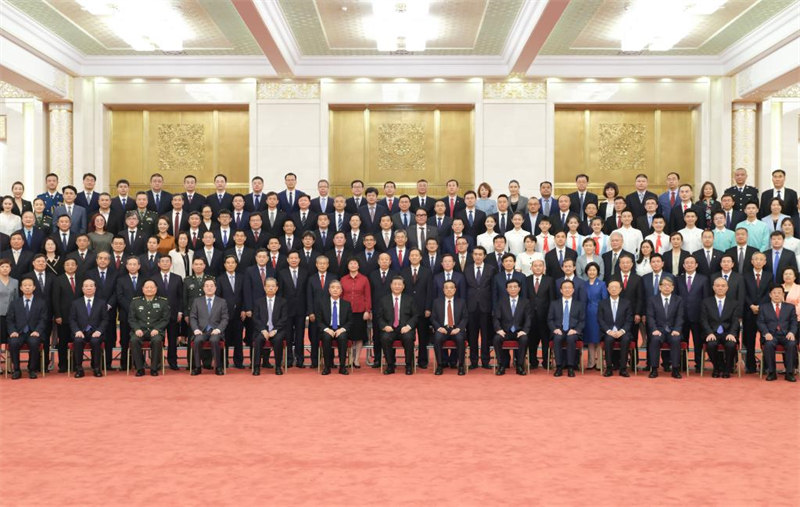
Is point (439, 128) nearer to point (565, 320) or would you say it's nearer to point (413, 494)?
point (565, 320)

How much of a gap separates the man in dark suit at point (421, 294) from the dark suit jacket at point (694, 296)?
2.61 m

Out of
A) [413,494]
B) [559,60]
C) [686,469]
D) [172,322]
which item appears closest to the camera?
[413,494]

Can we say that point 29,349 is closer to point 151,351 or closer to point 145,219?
point 151,351

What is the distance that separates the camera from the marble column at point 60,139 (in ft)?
46.1

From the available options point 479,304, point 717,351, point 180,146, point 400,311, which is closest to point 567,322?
point 479,304

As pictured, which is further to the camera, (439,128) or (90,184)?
(439,128)

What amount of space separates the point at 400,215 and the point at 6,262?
14.6ft

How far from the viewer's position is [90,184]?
9.77 meters

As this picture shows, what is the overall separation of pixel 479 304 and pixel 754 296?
287 centimetres

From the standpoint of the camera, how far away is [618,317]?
26.7 ft

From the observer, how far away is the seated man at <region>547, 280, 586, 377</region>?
317 inches

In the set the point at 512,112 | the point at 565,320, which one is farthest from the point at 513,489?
the point at 512,112

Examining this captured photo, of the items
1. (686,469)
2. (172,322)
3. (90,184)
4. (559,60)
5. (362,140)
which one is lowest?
(686,469)

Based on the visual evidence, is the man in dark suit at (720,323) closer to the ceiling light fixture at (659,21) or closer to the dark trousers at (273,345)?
the dark trousers at (273,345)
